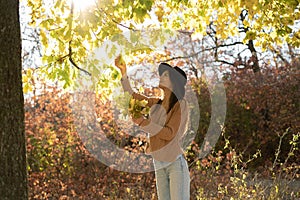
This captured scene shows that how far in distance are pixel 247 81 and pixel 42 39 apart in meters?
5.78

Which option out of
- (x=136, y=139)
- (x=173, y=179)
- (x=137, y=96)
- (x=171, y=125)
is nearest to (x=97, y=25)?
(x=137, y=96)

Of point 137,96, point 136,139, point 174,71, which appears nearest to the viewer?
point 174,71

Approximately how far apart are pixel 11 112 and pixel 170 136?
1.13m

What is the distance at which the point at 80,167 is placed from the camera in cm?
706

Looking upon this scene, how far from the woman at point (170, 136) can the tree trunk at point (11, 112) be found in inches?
38.5

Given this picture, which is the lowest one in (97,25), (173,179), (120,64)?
(173,179)

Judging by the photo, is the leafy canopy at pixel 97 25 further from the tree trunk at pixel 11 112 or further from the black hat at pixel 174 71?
the tree trunk at pixel 11 112

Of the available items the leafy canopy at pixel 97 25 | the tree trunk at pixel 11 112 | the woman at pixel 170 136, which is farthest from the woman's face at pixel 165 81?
the tree trunk at pixel 11 112

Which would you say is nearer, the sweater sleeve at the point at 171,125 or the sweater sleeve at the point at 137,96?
the sweater sleeve at the point at 171,125

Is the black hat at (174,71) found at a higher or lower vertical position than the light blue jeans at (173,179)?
higher

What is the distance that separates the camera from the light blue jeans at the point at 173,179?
12.0 ft

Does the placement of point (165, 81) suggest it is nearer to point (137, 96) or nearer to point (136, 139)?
point (137, 96)

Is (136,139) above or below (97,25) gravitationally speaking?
below

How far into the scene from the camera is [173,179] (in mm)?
3678
